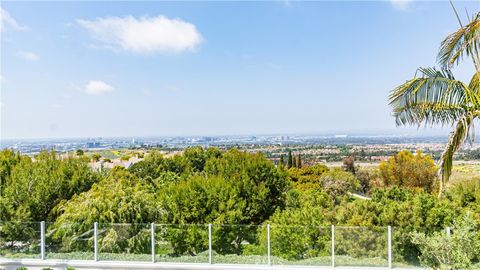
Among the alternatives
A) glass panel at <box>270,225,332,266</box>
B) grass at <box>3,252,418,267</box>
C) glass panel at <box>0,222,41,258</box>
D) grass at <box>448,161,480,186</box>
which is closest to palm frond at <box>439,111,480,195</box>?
grass at <box>3,252,418,267</box>

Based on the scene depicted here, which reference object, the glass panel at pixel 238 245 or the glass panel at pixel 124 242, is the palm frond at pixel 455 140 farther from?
the glass panel at pixel 124 242

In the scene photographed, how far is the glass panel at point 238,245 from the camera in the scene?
6867 mm

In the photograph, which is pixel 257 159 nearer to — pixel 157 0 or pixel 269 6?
pixel 269 6

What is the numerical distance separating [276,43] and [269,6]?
416 centimetres

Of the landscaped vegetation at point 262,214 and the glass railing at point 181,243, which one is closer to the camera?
the landscaped vegetation at point 262,214

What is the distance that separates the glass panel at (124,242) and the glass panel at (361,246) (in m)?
4.13

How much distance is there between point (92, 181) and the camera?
492 inches

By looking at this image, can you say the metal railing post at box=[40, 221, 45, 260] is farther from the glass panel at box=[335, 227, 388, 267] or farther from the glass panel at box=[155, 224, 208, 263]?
the glass panel at box=[335, 227, 388, 267]

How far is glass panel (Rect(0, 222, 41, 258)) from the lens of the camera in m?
7.27

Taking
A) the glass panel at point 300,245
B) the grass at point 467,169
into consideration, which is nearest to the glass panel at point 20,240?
the glass panel at point 300,245

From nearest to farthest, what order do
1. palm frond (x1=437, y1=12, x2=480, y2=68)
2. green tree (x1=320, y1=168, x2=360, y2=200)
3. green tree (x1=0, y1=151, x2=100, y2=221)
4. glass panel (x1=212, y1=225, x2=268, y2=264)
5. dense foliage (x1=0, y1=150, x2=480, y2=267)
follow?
palm frond (x1=437, y1=12, x2=480, y2=68) < dense foliage (x1=0, y1=150, x2=480, y2=267) < glass panel (x1=212, y1=225, x2=268, y2=264) < green tree (x1=0, y1=151, x2=100, y2=221) < green tree (x1=320, y1=168, x2=360, y2=200)

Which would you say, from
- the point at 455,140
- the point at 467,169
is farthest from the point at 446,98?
the point at 467,169

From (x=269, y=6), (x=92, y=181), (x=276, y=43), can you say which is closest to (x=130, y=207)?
→ (x=92, y=181)

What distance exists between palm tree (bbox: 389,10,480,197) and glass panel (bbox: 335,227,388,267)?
6.20 ft
